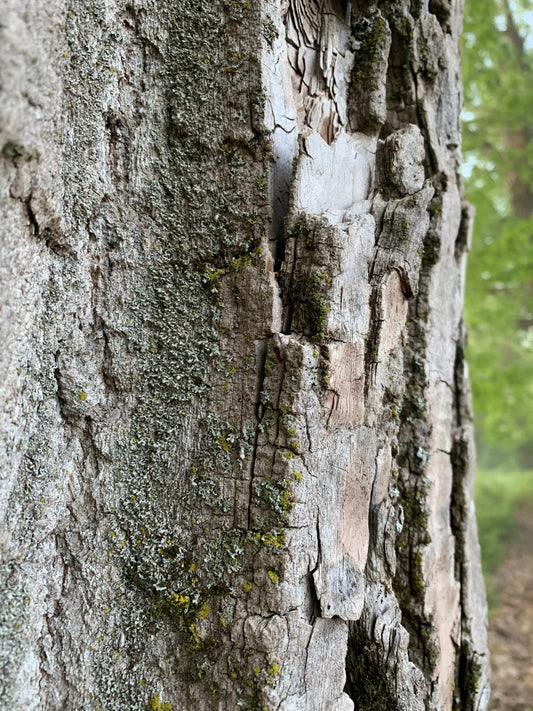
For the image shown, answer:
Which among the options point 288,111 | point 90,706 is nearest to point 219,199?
point 288,111

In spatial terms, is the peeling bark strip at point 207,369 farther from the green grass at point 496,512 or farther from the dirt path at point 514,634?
the green grass at point 496,512

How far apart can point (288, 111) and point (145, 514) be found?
1716mm

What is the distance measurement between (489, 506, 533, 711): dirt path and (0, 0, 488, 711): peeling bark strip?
4.77 metres

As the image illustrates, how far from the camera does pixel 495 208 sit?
8797 millimetres

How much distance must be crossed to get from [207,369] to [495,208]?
8517 millimetres

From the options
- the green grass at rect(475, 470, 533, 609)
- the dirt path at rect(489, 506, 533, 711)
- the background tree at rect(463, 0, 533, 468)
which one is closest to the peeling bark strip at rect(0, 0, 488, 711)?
the dirt path at rect(489, 506, 533, 711)

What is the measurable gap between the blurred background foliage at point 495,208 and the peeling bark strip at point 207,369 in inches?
241

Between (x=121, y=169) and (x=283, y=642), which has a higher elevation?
(x=121, y=169)

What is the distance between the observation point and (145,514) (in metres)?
1.91

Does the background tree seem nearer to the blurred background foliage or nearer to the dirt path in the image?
the blurred background foliage

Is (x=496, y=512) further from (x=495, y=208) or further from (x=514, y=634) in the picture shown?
(x=495, y=208)

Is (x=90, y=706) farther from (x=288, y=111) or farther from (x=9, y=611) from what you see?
(x=288, y=111)

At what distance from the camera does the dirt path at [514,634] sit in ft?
18.7

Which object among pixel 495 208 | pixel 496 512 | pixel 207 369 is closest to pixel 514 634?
pixel 496 512
